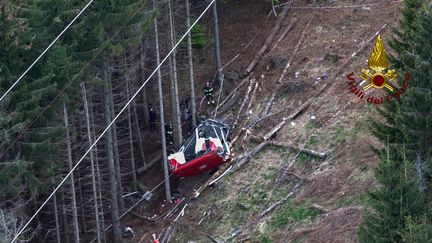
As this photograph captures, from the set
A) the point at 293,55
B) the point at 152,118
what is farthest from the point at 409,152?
the point at 152,118

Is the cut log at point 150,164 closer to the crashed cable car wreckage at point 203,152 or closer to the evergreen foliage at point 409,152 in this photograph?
the crashed cable car wreckage at point 203,152

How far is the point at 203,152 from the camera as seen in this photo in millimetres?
32531

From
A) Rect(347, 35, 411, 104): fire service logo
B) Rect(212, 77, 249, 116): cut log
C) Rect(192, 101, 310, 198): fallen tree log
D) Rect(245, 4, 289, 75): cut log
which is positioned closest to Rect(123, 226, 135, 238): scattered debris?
Rect(192, 101, 310, 198): fallen tree log

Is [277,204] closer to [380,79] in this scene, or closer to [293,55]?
[380,79]

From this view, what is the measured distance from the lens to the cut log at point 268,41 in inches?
1464

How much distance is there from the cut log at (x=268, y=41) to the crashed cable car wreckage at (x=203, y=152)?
14.4 ft

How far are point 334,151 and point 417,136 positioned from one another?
8.97 m

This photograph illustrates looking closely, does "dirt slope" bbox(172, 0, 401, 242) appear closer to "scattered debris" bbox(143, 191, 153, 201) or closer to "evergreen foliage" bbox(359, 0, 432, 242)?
"scattered debris" bbox(143, 191, 153, 201)

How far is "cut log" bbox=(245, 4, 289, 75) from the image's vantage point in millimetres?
37188

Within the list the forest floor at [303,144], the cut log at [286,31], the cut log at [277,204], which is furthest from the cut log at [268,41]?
the cut log at [277,204]

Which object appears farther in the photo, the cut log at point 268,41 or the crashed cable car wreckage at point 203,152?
the cut log at point 268,41

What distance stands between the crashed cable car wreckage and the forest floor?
0.62 meters

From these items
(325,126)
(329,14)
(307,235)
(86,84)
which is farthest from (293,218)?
(329,14)

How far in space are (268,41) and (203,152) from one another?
25.0ft
